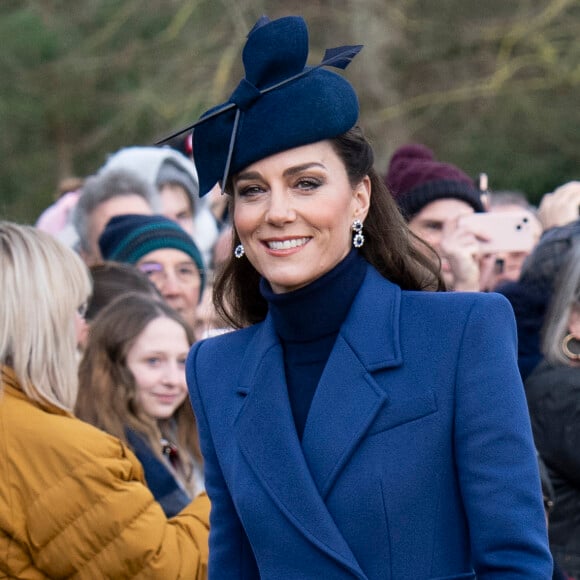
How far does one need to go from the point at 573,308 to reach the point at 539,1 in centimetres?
1021

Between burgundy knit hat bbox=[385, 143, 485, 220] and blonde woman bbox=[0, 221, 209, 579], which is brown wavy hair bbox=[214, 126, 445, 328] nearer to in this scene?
blonde woman bbox=[0, 221, 209, 579]

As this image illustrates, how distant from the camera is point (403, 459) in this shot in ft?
8.32

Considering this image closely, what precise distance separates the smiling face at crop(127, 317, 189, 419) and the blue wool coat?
6.16 feet

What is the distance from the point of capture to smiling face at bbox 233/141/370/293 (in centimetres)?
268

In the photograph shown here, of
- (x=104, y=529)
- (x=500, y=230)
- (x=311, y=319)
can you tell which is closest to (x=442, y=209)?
(x=500, y=230)

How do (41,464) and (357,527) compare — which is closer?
(357,527)

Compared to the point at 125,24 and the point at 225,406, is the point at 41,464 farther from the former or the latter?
the point at 125,24

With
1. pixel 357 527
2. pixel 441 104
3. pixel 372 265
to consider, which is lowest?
pixel 357 527

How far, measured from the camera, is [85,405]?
4496 millimetres

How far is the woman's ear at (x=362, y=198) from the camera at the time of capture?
9.31 ft

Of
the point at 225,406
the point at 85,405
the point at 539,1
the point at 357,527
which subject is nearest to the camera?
the point at 357,527

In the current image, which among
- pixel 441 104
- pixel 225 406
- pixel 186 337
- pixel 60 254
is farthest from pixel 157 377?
pixel 441 104

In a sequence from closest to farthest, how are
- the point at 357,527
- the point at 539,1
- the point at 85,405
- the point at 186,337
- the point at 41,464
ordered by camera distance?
1. the point at 357,527
2. the point at 41,464
3. the point at 85,405
4. the point at 186,337
5. the point at 539,1

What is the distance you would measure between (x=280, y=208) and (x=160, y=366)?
7.03ft
